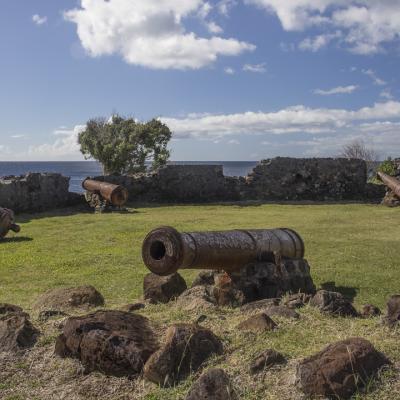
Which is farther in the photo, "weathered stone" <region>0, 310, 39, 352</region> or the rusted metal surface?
the rusted metal surface

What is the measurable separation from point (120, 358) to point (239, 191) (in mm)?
20126

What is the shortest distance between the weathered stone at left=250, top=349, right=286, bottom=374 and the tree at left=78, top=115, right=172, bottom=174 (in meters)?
37.3

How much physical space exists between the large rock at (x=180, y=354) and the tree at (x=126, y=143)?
37.0m

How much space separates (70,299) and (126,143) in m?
35.1

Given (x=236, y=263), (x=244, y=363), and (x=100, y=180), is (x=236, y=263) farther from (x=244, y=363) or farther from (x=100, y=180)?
(x=100, y=180)

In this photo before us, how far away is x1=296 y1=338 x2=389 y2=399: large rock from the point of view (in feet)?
14.0

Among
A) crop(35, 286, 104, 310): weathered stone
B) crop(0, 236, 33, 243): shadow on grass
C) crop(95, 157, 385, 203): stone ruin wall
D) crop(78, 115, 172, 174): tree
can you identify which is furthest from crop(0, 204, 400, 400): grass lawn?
crop(78, 115, 172, 174): tree

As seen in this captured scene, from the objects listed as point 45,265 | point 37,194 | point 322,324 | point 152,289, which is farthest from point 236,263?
point 37,194

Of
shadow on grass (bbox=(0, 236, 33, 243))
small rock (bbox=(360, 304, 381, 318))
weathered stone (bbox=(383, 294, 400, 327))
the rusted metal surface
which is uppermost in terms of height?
the rusted metal surface

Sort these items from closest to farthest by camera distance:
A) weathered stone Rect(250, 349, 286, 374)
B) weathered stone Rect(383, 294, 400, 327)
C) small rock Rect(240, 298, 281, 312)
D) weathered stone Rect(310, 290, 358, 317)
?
weathered stone Rect(250, 349, 286, 374)
weathered stone Rect(383, 294, 400, 327)
weathered stone Rect(310, 290, 358, 317)
small rock Rect(240, 298, 281, 312)

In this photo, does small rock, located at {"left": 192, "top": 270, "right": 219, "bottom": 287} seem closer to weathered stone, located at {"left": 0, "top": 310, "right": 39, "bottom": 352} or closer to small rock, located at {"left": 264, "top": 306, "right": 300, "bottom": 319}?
small rock, located at {"left": 264, "top": 306, "right": 300, "bottom": 319}

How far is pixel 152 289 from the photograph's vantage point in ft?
25.2

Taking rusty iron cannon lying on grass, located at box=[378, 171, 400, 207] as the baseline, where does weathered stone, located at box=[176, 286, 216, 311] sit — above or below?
below

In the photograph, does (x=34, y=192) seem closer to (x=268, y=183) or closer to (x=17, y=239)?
(x=17, y=239)
